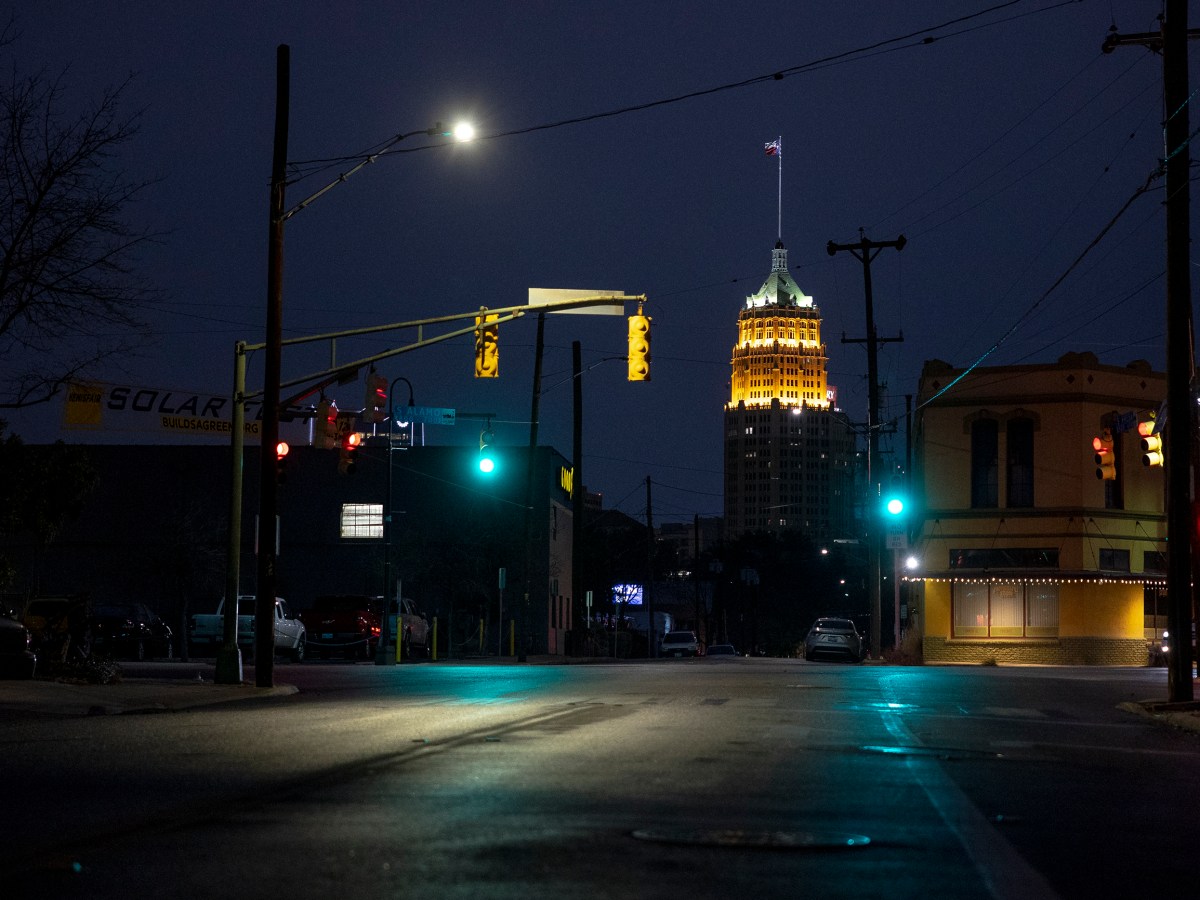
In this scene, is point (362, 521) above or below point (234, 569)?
above

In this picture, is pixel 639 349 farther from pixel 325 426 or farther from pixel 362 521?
pixel 362 521

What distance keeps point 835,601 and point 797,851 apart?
120 metres

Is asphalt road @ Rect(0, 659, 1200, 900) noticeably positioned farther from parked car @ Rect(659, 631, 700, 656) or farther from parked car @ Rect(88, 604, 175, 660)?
parked car @ Rect(659, 631, 700, 656)

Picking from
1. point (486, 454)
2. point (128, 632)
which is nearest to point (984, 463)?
point (486, 454)

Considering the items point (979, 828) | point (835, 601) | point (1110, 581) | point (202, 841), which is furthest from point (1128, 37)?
point (835, 601)

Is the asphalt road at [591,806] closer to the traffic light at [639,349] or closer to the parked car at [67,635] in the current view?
the parked car at [67,635]

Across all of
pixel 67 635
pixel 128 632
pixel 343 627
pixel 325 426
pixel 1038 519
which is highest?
pixel 325 426

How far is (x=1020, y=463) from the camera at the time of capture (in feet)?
186

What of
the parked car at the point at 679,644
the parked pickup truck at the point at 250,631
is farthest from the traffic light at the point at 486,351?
the parked car at the point at 679,644

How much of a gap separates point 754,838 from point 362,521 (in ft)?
196

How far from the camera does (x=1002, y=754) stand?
13.9 meters

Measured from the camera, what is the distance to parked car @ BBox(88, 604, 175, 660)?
1837 inches

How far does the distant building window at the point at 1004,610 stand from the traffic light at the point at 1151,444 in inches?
1104

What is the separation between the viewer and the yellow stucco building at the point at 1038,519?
55250 millimetres
